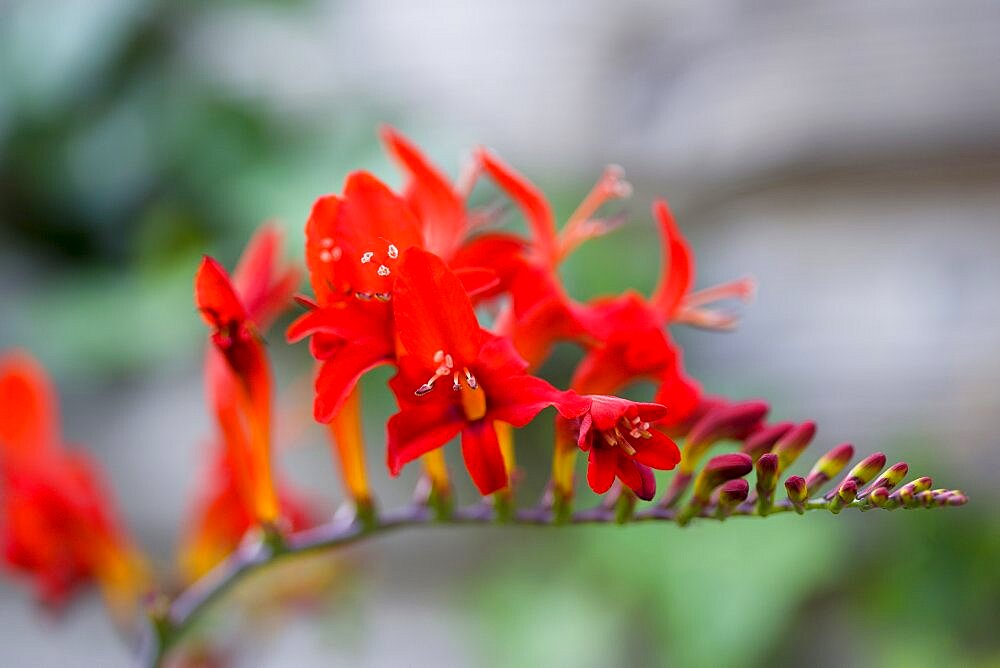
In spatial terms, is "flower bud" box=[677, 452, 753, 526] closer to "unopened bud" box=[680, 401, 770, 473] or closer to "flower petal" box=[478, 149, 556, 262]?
"unopened bud" box=[680, 401, 770, 473]

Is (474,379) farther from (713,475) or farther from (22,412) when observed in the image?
(22,412)

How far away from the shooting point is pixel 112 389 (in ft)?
5.87

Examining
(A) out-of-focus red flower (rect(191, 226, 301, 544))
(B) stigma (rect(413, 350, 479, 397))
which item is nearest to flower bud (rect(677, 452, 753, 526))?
(B) stigma (rect(413, 350, 479, 397))

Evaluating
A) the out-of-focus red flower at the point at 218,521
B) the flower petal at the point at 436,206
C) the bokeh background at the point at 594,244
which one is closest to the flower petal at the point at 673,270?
the flower petal at the point at 436,206

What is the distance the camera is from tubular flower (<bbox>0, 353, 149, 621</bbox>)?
659 mm

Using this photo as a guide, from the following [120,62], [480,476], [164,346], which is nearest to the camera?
[480,476]

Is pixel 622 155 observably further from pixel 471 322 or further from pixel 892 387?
pixel 471 322

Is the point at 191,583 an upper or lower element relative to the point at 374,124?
lower

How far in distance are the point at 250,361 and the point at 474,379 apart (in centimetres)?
13

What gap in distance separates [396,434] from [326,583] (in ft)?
1.84

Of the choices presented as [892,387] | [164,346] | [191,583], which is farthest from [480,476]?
[892,387]

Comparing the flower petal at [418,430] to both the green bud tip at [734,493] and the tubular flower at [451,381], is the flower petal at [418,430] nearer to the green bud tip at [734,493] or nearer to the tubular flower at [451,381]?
the tubular flower at [451,381]

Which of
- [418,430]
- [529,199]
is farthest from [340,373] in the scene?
[529,199]

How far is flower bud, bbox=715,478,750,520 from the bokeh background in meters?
0.92
